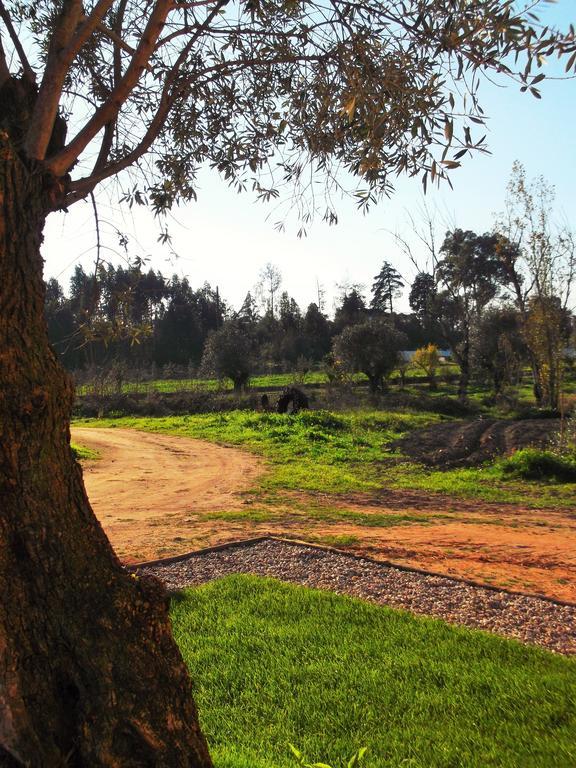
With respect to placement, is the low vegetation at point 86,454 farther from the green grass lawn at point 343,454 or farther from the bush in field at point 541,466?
the bush in field at point 541,466

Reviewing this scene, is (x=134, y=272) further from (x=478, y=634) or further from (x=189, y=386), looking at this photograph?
(x=189, y=386)

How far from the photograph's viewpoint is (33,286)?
281 centimetres

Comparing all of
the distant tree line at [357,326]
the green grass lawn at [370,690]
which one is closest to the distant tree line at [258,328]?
the distant tree line at [357,326]

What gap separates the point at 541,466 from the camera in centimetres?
1463

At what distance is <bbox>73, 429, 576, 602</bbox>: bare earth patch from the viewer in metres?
7.66

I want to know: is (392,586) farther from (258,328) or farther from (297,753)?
(258,328)

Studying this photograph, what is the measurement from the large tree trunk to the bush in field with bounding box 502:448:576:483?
13.0 meters

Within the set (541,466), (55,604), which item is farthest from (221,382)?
(55,604)

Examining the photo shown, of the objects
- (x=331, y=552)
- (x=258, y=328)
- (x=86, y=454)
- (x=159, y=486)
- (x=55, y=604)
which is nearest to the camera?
(x=55, y=604)

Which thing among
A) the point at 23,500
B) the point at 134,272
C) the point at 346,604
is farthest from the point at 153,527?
the point at 23,500

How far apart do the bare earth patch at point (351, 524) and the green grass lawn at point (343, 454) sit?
2.53 feet

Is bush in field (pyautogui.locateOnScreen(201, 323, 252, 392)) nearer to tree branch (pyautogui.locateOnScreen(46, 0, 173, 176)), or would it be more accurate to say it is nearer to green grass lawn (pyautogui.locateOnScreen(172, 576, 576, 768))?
green grass lawn (pyautogui.locateOnScreen(172, 576, 576, 768))

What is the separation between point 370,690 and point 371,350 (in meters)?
31.1

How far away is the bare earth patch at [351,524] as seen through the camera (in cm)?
766
